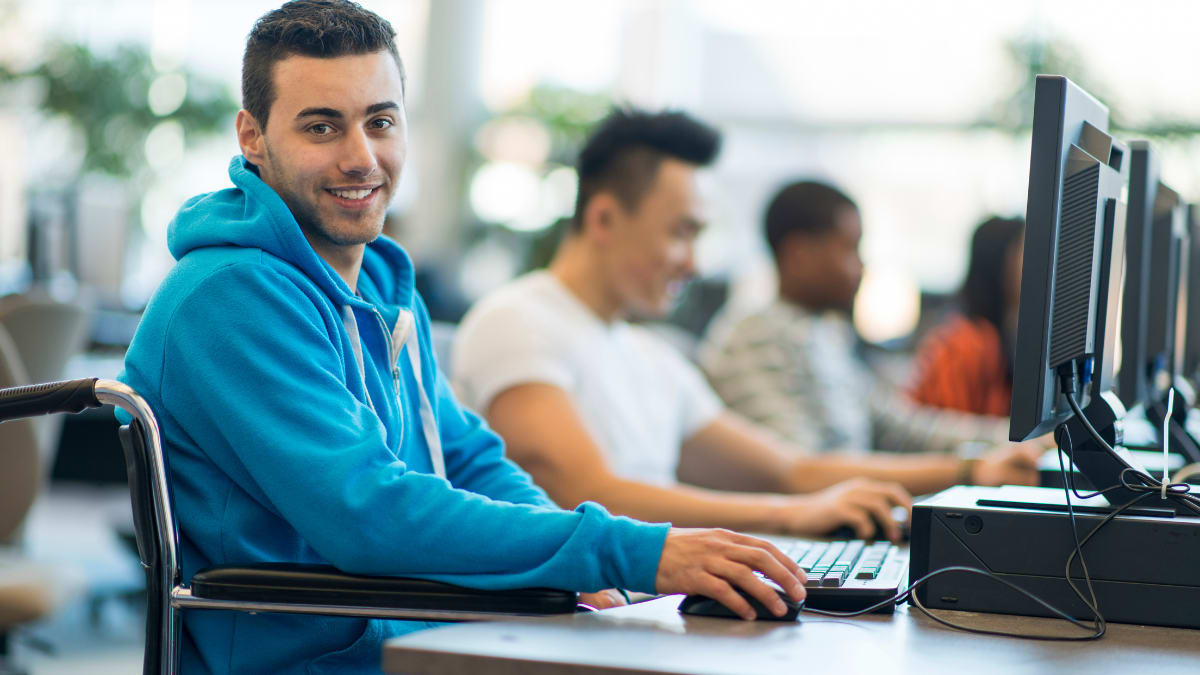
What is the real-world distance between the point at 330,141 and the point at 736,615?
0.62 meters

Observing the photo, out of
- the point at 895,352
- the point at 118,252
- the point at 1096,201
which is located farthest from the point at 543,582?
the point at 118,252

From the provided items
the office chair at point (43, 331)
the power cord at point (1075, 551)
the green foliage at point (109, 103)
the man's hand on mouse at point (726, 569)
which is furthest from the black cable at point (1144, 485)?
the green foliage at point (109, 103)

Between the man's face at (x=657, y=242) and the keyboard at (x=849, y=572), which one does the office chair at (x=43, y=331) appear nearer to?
the man's face at (x=657, y=242)

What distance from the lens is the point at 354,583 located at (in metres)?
1.03

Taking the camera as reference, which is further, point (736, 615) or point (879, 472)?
point (879, 472)

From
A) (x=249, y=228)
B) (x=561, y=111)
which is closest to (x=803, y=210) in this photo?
(x=249, y=228)

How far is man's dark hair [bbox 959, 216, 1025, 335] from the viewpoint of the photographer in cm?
323

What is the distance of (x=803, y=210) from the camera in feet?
10.2

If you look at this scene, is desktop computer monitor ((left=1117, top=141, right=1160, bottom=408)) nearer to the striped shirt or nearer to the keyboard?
the keyboard

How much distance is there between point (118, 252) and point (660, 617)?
4.68 metres

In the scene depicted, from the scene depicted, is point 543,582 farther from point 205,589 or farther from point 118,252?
point 118,252

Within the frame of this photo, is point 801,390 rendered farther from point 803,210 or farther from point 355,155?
point 355,155

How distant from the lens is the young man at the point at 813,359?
2.80 metres

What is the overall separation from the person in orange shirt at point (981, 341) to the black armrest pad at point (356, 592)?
233 centimetres
